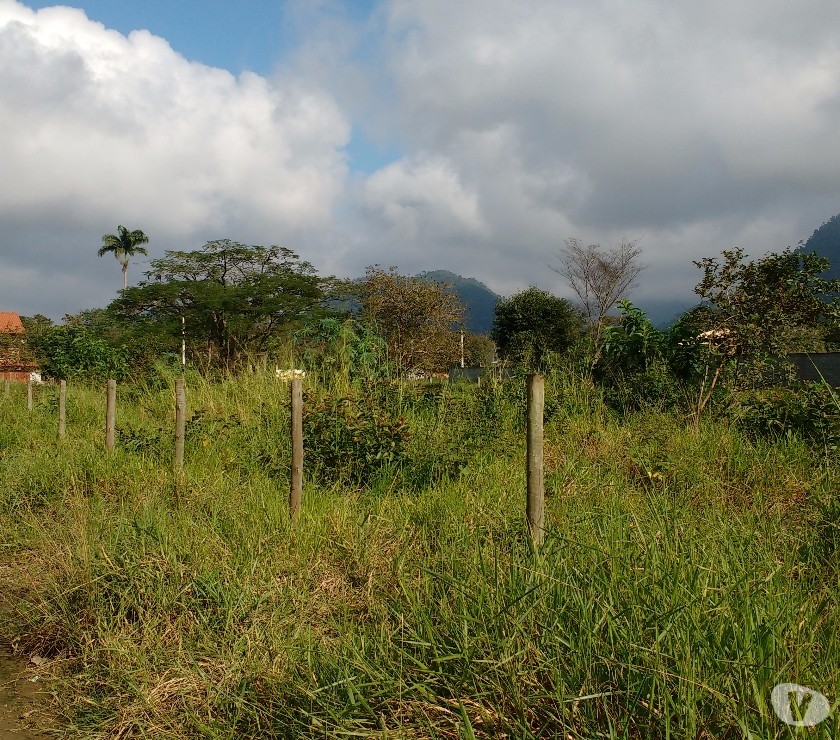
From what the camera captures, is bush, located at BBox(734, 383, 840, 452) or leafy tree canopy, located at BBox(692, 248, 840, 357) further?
leafy tree canopy, located at BBox(692, 248, 840, 357)

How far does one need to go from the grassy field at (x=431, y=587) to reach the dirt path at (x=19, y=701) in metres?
0.11

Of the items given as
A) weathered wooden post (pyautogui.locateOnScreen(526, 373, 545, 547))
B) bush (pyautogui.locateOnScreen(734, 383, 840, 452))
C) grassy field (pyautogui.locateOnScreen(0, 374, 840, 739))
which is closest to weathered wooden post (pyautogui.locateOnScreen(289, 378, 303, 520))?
grassy field (pyautogui.locateOnScreen(0, 374, 840, 739))

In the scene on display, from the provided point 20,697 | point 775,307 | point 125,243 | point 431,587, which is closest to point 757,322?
point 775,307

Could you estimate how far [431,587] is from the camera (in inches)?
111

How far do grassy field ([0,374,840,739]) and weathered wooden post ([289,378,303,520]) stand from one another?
0.35 ft

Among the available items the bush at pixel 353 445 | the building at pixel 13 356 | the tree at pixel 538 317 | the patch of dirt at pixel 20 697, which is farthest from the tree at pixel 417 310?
the patch of dirt at pixel 20 697

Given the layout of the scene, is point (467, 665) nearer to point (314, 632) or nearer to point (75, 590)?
point (314, 632)

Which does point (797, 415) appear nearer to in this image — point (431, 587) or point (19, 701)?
point (431, 587)

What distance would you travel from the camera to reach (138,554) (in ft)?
12.2

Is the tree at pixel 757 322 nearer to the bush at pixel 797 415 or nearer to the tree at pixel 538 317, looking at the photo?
the bush at pixel 797 415

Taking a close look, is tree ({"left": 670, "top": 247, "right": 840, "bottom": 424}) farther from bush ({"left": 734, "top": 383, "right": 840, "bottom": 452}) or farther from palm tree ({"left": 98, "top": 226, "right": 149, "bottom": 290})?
palm tree ({"left": 98, "top": 226, "right": 149, "bottom": 290})

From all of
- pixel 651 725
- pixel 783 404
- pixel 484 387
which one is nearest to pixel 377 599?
pixel 651 725

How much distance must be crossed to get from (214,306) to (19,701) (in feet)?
79.1

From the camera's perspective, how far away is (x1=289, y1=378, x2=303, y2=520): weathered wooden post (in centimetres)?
441
